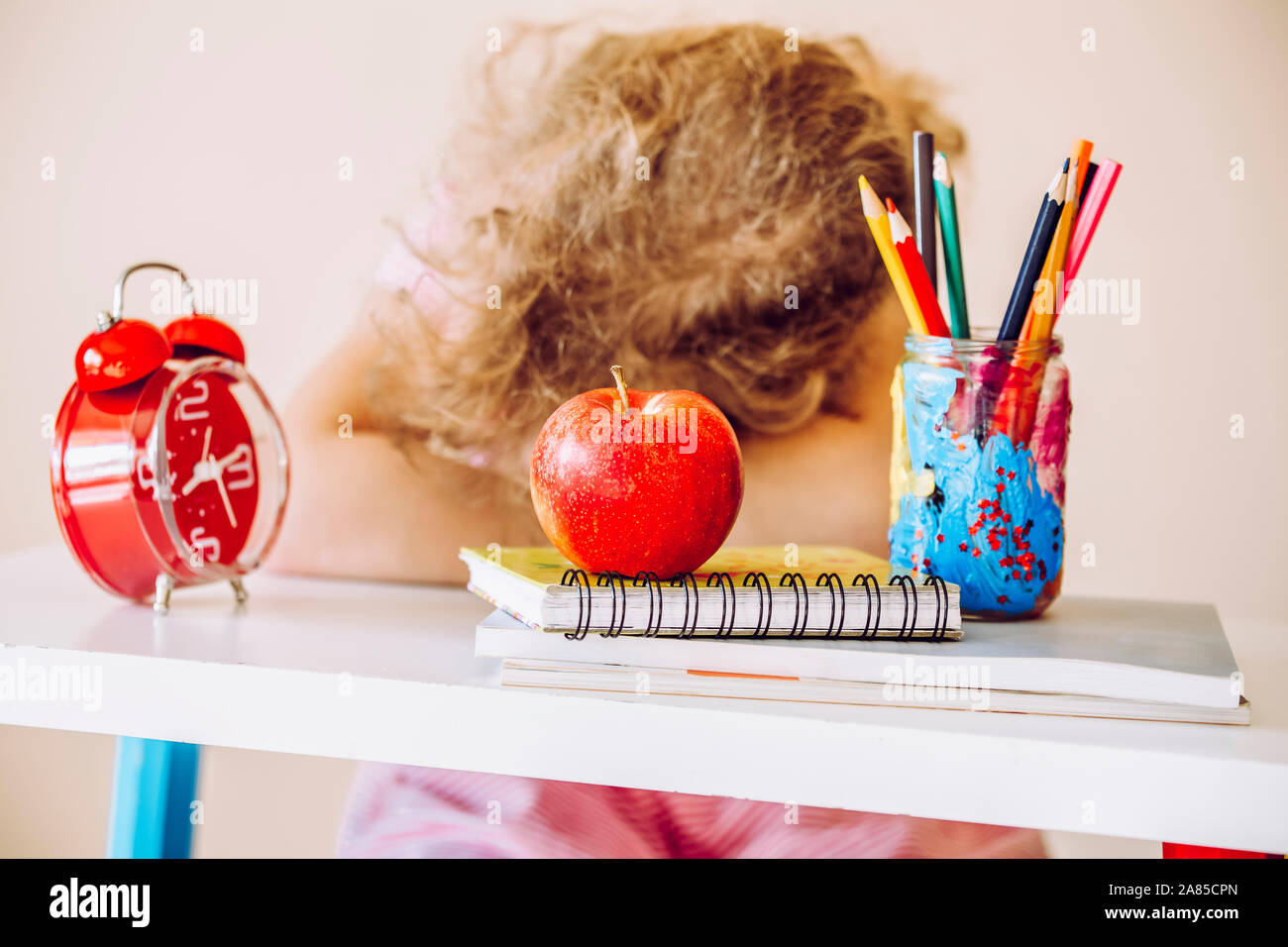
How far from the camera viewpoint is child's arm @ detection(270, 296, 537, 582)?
3.04 ft

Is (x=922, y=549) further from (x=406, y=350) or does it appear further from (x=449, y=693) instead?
(x=406, y=350)

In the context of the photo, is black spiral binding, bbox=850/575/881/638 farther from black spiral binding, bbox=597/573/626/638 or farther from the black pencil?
the black pencil

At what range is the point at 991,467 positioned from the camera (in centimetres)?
67

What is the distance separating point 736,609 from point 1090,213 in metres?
0.34

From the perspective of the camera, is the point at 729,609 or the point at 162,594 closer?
the point at 729,609

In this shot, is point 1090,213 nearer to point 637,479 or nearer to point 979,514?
point 979,514

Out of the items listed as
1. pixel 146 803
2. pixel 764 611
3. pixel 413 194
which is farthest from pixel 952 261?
pixel 146 803

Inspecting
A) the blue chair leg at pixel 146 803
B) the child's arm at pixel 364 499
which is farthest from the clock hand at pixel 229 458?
the blue chair leg at pixel 146 803

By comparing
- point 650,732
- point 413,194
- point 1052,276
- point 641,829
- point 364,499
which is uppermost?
point 413,194

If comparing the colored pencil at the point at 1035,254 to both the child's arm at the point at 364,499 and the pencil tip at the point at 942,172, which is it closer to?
the pencil tip at the point at 942,172

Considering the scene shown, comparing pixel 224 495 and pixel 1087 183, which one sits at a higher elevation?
pixel 1087 183

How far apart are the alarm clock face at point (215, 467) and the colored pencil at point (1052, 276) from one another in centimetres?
59

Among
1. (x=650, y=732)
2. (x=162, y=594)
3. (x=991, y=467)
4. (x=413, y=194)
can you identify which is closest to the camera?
(x=650, y=732)
